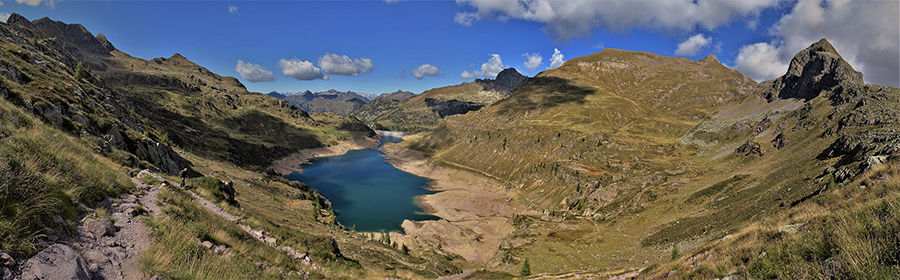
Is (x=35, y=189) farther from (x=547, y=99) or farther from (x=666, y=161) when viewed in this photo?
(x=547, y=99)

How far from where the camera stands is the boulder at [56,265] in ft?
18.8

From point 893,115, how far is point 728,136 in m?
45.1

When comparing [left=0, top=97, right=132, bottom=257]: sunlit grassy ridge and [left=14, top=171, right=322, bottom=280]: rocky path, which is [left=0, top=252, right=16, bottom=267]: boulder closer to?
[left=14, top=171, right=322, bottom=280]: rocky path

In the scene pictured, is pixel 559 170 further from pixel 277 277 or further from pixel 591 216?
pixel 277 277

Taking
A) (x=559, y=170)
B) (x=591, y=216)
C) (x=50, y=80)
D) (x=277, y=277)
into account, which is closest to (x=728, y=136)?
(x=559, y=170)

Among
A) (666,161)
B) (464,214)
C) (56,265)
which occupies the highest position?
(666,161)

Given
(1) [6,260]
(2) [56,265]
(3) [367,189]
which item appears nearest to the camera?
(1) [6,260]

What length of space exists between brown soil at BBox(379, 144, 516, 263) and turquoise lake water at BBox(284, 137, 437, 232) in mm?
6135

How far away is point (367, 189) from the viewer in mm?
114875

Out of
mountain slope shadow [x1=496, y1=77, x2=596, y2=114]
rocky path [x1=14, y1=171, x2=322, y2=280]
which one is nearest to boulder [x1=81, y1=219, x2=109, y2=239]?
rocky path [x1=14, y1=171, x2=322, y2=280]

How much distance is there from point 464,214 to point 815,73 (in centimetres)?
13085

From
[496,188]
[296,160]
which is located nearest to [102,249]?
[496,188]

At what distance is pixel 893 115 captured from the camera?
53250 millimetres

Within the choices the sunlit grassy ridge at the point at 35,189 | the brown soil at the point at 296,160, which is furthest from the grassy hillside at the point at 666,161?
the brown soil at the point at 296,160
